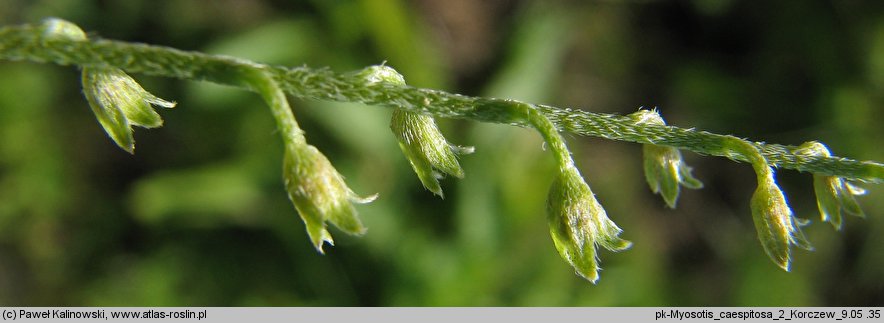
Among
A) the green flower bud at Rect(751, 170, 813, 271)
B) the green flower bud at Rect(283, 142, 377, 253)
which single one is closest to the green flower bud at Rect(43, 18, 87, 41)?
the green flower bud at Rect(283, 142, 377, 253)

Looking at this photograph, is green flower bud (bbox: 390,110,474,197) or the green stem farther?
green flower bud (bbox: 390,110,474,197)

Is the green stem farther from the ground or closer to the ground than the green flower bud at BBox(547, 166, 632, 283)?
farther from the ground

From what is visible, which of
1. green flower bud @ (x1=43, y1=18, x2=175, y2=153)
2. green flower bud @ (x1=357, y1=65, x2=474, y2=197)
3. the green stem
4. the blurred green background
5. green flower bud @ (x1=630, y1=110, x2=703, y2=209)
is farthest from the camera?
the blurred green background

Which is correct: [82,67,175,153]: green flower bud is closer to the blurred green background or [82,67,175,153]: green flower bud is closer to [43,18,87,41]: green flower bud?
[43,18,87,41]: green flower bud

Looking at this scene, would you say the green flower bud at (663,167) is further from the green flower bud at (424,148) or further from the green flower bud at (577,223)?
the green flower bud at (424,148)

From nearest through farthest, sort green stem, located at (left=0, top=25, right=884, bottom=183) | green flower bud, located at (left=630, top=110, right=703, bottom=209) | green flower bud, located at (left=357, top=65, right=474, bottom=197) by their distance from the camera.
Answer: green stem, located at (left=0, top=25, right=884, bottom=183) → green flower bud, located at (left=357, top=65, right=474, bottom=197) → green flower bud, located at (left=630, top=110, right=703, bottom=209)

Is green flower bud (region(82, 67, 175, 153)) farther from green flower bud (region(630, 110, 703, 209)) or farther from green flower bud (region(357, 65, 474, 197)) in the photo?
green flower bud (region(630, 110, 703, 209))

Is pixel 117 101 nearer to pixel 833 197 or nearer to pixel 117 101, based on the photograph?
pixel 117 101

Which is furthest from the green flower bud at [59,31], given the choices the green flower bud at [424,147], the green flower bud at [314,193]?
the green flower bud at [424,147]

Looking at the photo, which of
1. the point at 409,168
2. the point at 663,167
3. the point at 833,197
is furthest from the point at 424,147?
the point at 409,168
